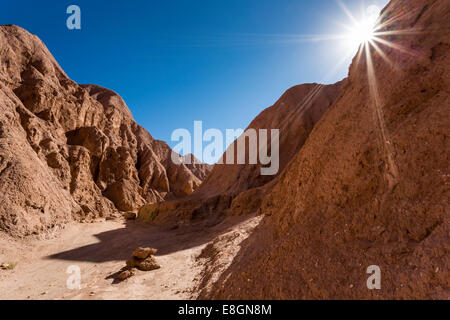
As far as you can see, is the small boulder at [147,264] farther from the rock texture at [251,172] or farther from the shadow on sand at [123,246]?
the rock texture at [251,172]

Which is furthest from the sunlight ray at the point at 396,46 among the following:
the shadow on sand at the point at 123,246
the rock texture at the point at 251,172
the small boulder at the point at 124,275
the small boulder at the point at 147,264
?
the shadow on sand at the point at 123,246

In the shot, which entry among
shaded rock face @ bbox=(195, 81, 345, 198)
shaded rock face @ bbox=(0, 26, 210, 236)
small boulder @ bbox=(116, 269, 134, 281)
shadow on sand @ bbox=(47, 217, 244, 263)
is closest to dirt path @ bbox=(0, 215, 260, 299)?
shadow on sand @ bbox=(47, 217, 244, 263)

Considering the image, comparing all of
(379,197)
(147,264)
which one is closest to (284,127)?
(147,264)

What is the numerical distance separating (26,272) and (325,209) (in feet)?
29.5

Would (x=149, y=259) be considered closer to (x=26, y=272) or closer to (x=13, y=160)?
(x=26, y=272)

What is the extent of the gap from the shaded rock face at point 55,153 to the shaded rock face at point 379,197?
12076 mm

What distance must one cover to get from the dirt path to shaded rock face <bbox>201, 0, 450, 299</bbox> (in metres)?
1.76

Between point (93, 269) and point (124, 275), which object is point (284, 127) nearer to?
point (124, 275)

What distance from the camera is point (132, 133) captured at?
3441cm

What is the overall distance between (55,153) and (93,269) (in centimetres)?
1543

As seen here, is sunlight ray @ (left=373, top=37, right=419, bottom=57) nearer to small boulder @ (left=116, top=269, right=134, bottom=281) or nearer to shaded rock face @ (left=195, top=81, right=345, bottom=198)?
small boulder @ (left=116, top=269, right=134, bottom=281)

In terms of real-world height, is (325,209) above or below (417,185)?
below

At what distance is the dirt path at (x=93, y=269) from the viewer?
186 inches

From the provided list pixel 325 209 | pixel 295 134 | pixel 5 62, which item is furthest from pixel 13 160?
pixel 295 134
